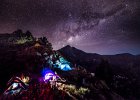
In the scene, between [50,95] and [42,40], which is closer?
[50,95]

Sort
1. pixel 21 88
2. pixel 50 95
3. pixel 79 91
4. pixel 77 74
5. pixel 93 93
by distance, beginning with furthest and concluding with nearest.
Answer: pixel 77 74 < pixel 93 93 < pixel 79 91 < pixel 21 88 < pixel 50 95

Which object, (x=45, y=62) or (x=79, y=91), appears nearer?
(x=79, y=91)

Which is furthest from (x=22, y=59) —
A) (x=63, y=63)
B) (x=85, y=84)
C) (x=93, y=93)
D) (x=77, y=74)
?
(x=93, y=93)

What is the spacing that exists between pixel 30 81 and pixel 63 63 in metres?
27.0

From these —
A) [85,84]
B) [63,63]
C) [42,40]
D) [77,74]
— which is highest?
[42,40]

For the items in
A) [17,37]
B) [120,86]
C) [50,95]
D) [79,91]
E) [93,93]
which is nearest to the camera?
[50,95]

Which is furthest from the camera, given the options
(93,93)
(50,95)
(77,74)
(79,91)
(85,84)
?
(77,74)

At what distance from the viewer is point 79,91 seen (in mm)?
43875

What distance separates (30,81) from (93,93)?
18.8 meters

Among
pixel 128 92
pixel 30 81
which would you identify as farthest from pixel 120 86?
pixel 30 81

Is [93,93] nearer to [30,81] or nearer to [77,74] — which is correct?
[77,74]

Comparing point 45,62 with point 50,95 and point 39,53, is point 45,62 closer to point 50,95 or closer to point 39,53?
point 39,53

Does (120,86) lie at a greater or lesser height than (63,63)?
lesser

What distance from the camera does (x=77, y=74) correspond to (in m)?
60.3
